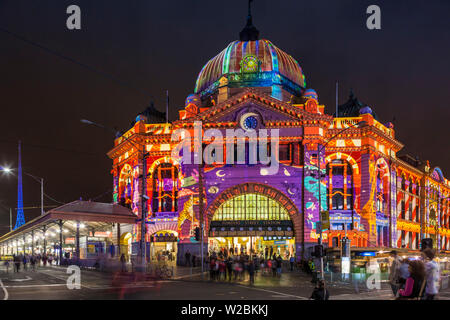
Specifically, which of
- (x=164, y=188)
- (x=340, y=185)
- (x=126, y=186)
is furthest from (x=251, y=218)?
(x=126, y=186)

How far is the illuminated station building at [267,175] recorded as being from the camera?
56.4 metres

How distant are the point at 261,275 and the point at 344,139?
25.7 m

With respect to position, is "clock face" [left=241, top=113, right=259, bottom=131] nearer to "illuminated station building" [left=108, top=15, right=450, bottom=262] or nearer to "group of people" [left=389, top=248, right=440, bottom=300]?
"illuminated station building" [left=108, top=15, right=450, bottom=262]

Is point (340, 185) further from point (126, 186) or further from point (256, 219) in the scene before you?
point (126, 186)

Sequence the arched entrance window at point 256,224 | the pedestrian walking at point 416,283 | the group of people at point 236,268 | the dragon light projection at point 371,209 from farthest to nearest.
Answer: the dragon light projection at point 371,209 < the arched entrance window at point 256,224 < the group of people at point 236,268 < the pedestrian walking at point 416,283

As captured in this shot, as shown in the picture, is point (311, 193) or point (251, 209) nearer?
point (311, 193)

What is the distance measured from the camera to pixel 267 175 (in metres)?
56.6

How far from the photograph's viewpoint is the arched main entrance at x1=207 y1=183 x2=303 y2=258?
56250 millimetres

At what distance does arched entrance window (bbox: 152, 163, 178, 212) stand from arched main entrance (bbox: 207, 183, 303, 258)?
7981 mm

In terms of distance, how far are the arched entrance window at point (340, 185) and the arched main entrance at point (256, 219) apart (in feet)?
23.1

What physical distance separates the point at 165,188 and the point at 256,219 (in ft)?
44.2

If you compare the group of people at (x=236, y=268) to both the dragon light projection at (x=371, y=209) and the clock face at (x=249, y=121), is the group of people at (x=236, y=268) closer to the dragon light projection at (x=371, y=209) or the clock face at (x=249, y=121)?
the clock face at (x=249, y=121)

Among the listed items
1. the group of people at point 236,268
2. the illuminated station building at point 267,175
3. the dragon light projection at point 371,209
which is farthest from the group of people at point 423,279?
the dragon light projection at point 371,209
